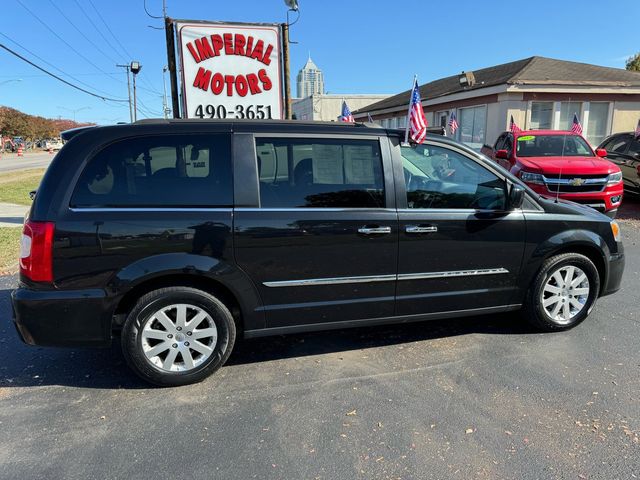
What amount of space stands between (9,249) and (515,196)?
288 inches

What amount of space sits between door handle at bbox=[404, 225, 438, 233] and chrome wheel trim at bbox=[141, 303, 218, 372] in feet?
5.22

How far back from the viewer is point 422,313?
3.87 m

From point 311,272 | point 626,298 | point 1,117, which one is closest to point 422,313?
point 311,272

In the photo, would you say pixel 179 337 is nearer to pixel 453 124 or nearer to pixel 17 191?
pixel 17 191

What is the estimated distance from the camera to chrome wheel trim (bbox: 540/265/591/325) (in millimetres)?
4203

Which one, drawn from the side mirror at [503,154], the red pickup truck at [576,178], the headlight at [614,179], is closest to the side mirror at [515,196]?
the red pickup truck at [576,178]

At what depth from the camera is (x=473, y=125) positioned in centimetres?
→ 1936

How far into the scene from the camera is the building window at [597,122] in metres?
17.6

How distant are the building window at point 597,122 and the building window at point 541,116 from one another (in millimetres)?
1694

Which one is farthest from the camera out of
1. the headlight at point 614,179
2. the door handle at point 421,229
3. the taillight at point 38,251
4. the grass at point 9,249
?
the headlight at point 614,179

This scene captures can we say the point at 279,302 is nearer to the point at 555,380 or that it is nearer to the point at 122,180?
the point at 122,180

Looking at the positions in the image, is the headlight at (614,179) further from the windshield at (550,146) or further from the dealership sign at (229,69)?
the dealership sign at (229,69)

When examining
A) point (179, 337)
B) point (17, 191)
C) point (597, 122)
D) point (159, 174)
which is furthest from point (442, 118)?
point (179, 337)

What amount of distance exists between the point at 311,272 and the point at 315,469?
1370mm
